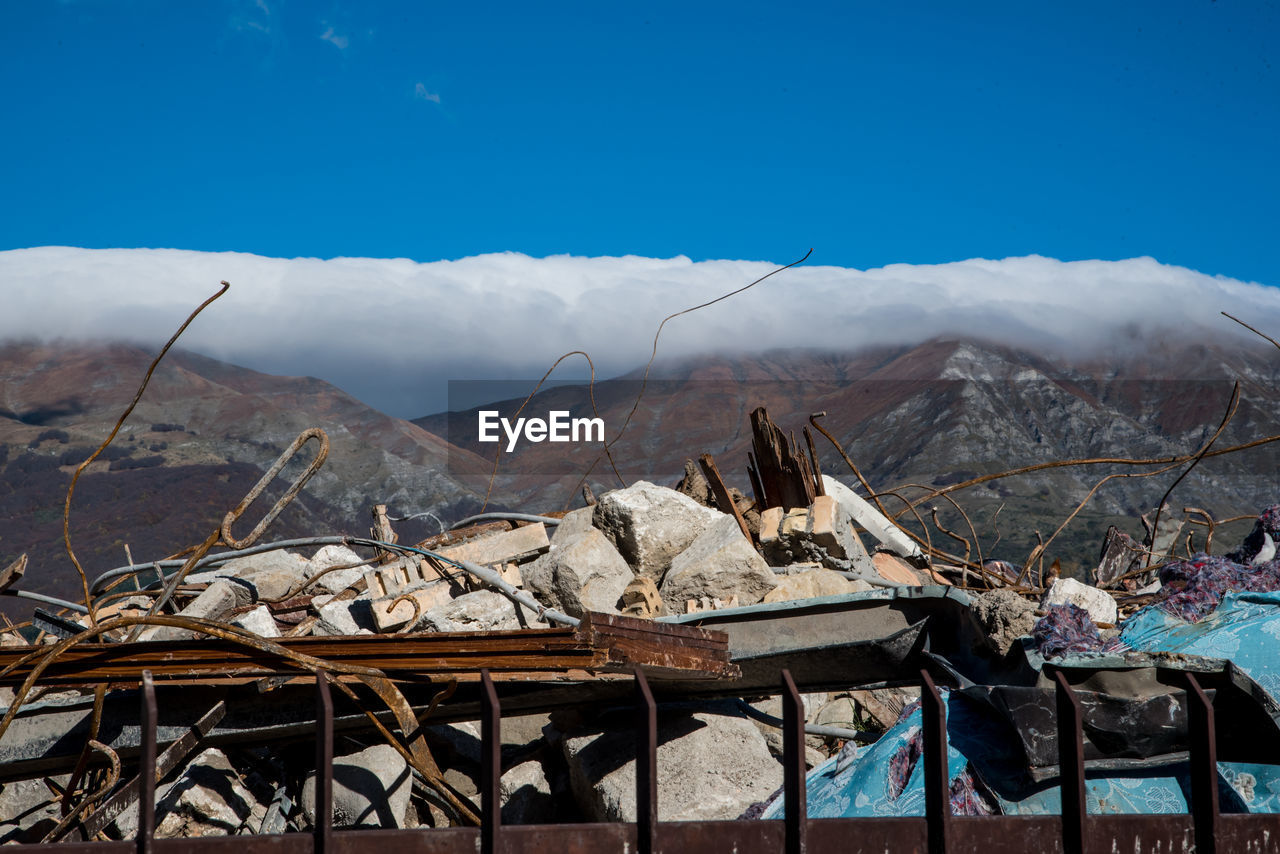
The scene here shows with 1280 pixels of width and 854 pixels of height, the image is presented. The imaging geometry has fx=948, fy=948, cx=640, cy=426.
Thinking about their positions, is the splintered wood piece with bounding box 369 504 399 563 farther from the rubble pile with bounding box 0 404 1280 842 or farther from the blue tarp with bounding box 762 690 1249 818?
the blue tarp with bounding box 762 690 1249 818

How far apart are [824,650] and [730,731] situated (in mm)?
412

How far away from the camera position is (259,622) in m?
4.44

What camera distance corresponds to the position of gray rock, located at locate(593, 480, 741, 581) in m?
5.24

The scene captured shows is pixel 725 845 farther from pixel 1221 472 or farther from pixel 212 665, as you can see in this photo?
pixel 1221 472

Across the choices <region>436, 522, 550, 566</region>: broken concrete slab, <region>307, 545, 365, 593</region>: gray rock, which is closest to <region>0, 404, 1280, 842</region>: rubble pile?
<region>436, 522, 550, 566</region>: broken concrete slab

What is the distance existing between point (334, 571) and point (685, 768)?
119 inches

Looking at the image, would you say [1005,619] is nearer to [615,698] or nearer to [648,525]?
[615,698]

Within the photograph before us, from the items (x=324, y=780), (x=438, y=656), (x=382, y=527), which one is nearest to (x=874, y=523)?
(x=382, y=527)

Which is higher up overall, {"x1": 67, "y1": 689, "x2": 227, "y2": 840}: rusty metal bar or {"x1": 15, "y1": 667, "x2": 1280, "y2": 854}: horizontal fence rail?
{"x1": 15, "y1": 667, "x2": 1280, "y2": 854}: horizontal fence rail

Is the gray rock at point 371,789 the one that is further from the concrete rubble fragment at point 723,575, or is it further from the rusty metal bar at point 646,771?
the concrete rubble fragment at point 723,575

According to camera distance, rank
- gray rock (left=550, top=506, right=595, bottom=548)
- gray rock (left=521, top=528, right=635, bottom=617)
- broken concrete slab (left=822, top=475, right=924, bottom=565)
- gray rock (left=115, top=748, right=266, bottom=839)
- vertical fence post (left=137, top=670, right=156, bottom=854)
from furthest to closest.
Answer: broken concrete slab (left=822, top=475, right=924, bottom=565)
gray rock (left=550, top=506, right=595, bottom=548)
gray rock (left=521, top=528, right=635, bottom=617)
gray rock (left=115, top=748, right=266, bottom=839)
vertical fence post (left=137, top=670, right=156, bottom=854)

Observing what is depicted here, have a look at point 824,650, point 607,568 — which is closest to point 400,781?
point 824,650

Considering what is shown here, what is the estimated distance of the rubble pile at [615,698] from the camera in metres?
2.45

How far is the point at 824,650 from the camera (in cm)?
317
